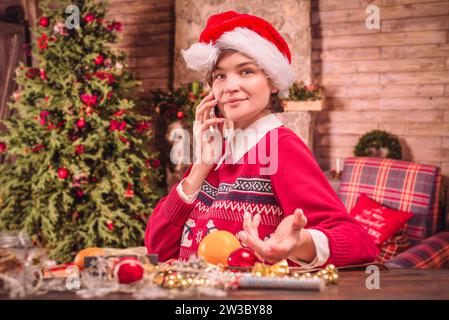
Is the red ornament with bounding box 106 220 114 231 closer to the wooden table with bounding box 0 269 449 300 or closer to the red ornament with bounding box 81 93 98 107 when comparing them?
the red ornament with bounding box 81 93 98 107

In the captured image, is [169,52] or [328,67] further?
[169,52]

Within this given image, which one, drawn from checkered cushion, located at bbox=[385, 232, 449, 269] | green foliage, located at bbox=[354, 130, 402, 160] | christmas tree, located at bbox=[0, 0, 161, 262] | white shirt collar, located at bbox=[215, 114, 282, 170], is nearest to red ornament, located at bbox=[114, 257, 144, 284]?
white shirt collar, located at bbox=[215, 114, 282, 170]

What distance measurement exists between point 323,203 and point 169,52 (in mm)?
4169

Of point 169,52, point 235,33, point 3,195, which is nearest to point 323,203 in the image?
point 235,33

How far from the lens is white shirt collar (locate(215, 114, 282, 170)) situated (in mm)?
1403

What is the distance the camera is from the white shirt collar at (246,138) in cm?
140

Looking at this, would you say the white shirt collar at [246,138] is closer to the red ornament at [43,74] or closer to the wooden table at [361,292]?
the wooden table at [361,292]

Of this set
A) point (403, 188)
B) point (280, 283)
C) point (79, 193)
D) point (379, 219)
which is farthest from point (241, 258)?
point (79, 193)

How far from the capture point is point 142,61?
205 inches

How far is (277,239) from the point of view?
3.10 feet

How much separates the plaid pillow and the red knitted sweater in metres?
2.28

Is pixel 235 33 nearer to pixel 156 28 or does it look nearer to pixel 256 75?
pixel 256 75

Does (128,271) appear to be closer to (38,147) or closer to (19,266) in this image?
(19,266)

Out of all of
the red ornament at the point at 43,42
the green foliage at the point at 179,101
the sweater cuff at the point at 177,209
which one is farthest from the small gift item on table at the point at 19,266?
the green foliage at the point at 179,101
